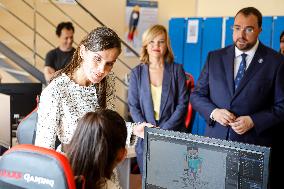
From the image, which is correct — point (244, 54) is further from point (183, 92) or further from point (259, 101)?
point (183, 92)

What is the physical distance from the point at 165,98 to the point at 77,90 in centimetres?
139

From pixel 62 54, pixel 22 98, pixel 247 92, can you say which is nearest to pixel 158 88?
pixel 247 92

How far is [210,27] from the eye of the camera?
19.9 feet

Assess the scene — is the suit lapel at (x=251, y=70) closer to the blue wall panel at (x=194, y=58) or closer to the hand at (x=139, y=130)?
the hand at (x=139, y=130)

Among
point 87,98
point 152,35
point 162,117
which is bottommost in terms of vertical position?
point 162,117

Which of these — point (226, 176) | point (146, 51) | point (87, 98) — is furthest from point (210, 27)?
point (226, 176)

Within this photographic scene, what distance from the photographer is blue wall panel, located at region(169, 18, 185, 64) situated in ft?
21.3

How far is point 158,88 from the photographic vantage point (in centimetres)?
310

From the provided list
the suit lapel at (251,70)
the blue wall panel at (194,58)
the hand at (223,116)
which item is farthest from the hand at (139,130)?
the blue wall panel at (194,58)

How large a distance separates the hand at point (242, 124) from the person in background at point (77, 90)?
928 mm

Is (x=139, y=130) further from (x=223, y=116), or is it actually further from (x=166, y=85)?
(x=166, y=85)

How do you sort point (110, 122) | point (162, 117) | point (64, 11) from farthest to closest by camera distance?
point (64, 11), point (162, 117), point (110, 122)

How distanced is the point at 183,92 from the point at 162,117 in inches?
10.7

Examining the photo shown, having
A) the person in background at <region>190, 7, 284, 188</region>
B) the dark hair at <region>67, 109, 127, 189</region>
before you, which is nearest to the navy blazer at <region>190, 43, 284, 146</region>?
the person in background at <region>190, 7, 284, 188</region>
